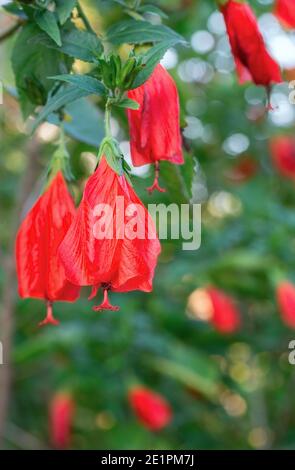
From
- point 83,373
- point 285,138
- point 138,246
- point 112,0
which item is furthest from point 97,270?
point 285,138

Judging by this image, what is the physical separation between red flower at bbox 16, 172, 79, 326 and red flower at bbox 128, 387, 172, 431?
103 centimetres

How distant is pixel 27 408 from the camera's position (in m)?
2.22

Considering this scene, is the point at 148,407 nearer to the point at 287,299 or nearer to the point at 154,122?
the point at 287,299

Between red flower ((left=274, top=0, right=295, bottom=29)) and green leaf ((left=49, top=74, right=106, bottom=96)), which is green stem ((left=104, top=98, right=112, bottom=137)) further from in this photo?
red flower ((left=274, top=0, right=295, bottom=29))

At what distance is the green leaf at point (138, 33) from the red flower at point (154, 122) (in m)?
0.02

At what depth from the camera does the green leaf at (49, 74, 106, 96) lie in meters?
0.49

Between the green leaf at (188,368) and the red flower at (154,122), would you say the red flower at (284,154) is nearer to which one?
the green leaf at (188,368)

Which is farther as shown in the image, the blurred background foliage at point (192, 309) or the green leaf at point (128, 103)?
the blurred background foliage at point (192, 309)

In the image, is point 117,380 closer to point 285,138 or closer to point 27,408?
point 27,408

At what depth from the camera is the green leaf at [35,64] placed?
23.4 inches

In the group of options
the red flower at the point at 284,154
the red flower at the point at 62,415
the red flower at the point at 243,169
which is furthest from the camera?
the red flower at the point at 243,169

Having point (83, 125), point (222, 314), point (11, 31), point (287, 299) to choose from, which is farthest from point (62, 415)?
point (11, 31)

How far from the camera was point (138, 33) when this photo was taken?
560 mm

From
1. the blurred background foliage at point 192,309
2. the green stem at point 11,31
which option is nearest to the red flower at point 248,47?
the green stem at point 11,31
